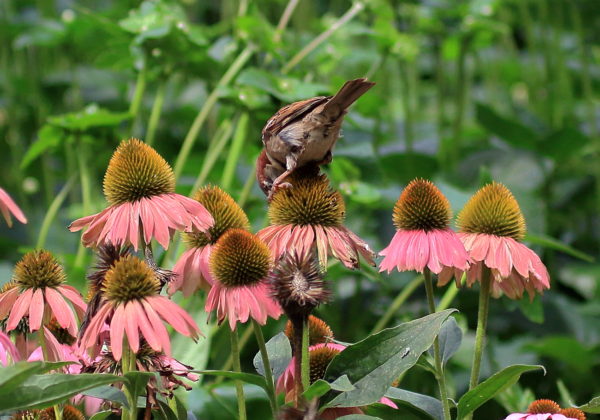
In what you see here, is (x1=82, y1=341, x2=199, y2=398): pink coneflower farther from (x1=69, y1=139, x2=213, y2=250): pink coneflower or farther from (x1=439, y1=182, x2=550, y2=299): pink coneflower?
(x1=439, y1=182, x2=550, y2=299): pink coneflower

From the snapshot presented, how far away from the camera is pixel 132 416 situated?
0.67 meters

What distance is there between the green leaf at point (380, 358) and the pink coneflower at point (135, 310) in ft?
0.39

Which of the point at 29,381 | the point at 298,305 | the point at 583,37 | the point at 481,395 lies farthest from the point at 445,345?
the point at 583,37

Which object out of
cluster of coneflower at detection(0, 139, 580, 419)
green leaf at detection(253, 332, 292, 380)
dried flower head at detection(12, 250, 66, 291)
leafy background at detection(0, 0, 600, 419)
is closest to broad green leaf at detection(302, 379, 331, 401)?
cluster of coneflower at detection(0, 139, 580, 419)

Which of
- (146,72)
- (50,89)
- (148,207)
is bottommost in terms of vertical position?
(148,207)

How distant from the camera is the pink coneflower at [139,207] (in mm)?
748

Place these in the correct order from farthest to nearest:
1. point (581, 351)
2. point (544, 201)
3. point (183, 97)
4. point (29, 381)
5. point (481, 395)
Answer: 1. point (183, 97)
2. point (544, 201)
3. point (581, 351)
4. point (481, 395)
5. point (29, 381)

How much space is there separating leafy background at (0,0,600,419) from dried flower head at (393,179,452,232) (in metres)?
0.27

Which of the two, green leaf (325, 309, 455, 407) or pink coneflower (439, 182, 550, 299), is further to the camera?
pink coneflower (439, 182, 550, 299)

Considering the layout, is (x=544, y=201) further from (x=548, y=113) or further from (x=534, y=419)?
(x=534, y=419)

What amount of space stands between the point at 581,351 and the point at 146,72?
0.97 meters

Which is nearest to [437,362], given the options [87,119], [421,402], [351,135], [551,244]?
[421,402]

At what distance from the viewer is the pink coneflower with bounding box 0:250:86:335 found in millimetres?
721

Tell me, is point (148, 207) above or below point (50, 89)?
below
